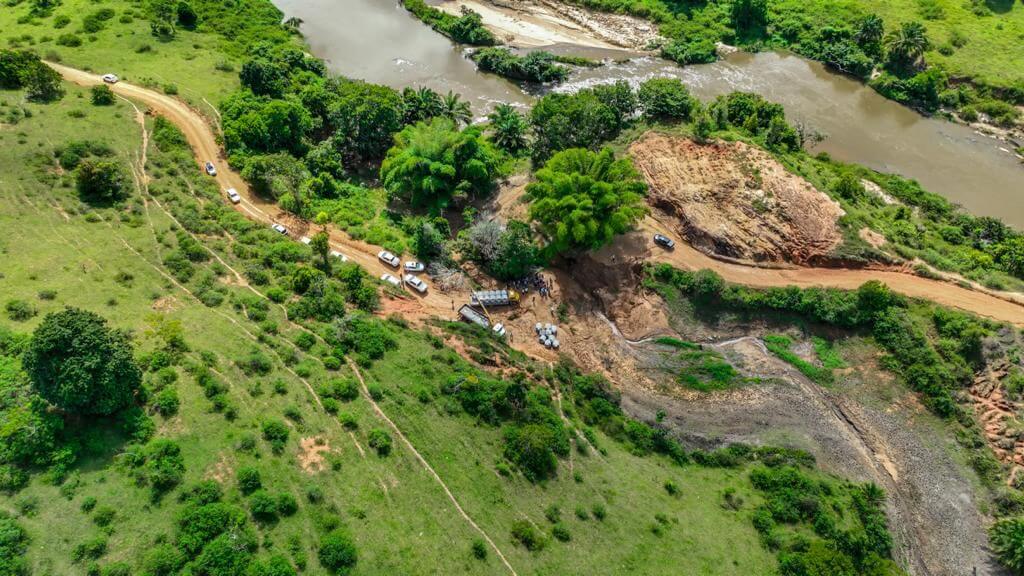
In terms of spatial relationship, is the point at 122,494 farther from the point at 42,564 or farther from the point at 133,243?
the point at 133,243

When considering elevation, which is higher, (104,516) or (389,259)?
(389,259)

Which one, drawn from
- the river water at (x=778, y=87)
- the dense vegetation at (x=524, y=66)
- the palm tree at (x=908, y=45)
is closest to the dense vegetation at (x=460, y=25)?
the river water at (x=778, y=87)

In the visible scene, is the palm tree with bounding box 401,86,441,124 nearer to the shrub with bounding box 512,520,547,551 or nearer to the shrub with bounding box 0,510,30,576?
the shrub with bounding box 512,520,547,551

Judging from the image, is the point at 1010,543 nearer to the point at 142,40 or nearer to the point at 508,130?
the point at 508,130

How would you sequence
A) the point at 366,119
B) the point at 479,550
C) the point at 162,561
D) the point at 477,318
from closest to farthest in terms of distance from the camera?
1. the point at 162,561
2. the point at 479,550
3. the point at 477,318
4. the point at 366,119

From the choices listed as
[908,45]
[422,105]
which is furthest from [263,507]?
[908,45]

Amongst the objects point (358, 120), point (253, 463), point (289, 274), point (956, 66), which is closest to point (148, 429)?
point (253, 463)
